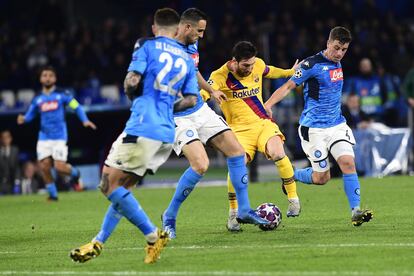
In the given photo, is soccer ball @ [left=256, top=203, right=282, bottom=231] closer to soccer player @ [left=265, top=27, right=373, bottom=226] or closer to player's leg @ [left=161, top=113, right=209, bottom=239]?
player's leg @ [left=161, top=113, right=209, bottom=239]

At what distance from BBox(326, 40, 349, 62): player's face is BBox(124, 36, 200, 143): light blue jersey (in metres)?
3.27

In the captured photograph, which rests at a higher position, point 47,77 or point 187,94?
point 187,94

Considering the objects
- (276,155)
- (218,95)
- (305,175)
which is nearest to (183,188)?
(218,95)

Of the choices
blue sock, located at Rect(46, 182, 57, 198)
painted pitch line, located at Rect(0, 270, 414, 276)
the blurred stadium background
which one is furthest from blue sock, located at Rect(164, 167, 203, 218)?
the blurred stadium background

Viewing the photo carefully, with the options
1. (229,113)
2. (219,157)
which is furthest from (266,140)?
(219,157)

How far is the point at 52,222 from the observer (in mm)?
14766

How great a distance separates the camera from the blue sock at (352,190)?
12.3 m

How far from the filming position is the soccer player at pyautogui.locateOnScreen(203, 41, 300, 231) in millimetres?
12828

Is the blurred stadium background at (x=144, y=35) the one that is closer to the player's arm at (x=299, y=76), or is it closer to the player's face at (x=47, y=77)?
the player's face at (x=47, y=77)

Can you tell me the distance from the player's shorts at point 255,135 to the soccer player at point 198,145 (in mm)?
1145

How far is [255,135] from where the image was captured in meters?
13.1

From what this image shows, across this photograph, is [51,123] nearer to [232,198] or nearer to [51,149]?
[51,149]

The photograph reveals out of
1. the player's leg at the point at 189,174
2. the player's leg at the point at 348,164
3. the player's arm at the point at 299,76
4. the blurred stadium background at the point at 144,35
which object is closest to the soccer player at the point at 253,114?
the player's arm at the point at 299,76

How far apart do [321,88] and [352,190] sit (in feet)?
4.29
